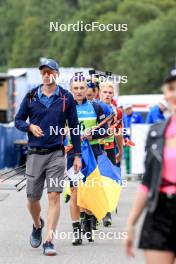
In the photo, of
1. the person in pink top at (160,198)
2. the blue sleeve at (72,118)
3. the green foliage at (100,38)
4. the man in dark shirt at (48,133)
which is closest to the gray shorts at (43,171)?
the man in dark shirt at (48,133)

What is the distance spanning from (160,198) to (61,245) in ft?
17.5

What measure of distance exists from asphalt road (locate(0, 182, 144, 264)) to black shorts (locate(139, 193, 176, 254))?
4039 mm

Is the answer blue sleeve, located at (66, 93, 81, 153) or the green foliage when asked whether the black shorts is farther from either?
the green foliage

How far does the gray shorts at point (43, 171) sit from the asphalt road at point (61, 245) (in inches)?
25.8

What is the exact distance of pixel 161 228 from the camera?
6168 mm

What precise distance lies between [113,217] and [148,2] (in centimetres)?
6845

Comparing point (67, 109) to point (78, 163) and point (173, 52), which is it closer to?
point (78, 163)

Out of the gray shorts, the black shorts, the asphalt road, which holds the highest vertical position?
the gray shorts

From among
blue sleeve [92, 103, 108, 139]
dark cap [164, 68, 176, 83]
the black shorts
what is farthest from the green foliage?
the black shorts

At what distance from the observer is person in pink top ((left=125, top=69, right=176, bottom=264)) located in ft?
20.1

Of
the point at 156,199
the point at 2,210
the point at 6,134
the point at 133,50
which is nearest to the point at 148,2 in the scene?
the point at 133,50

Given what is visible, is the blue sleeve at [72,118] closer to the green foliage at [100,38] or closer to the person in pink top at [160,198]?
the person in pink top at [160,198]

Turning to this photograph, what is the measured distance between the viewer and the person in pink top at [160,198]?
6133mm

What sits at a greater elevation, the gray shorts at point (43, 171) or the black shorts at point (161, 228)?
the gray shorts at point (43, 171)
